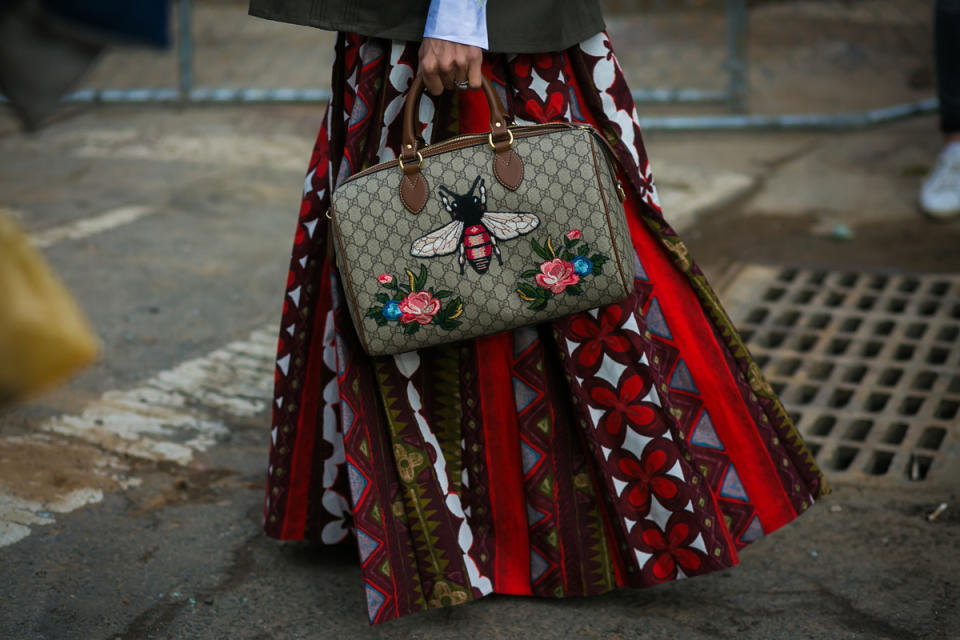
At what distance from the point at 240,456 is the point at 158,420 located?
27 cm

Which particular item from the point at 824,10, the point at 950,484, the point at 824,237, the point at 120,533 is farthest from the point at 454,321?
the point at 824,10

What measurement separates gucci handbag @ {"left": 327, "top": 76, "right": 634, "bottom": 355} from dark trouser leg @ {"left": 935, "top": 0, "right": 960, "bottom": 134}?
250 cm

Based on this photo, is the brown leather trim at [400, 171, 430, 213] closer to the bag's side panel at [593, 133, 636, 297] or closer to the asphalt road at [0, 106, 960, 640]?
the bag's side panel at [593, 133, 636, 297]

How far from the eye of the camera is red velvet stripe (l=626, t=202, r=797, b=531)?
1723mm

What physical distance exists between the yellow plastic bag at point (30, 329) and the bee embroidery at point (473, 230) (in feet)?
2.50

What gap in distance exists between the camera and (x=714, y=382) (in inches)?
68.4

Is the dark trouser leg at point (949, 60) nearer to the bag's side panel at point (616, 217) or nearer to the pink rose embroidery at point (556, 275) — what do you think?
the bag's side panel at point (616, 217)

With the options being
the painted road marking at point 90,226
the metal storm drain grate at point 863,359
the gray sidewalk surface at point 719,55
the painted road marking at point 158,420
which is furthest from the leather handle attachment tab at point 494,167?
the gray sidewalk surface at point 719,55

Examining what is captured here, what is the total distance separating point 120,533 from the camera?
1.96m

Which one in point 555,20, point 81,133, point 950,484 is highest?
point 555,20

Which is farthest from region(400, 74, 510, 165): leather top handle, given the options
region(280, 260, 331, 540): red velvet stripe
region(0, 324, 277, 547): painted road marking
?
region(0, 324, 277, 547): painted road marking

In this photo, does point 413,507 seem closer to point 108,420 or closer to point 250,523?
point 250,523

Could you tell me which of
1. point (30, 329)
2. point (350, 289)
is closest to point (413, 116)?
point (350, 289)

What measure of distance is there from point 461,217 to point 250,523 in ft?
2.84
